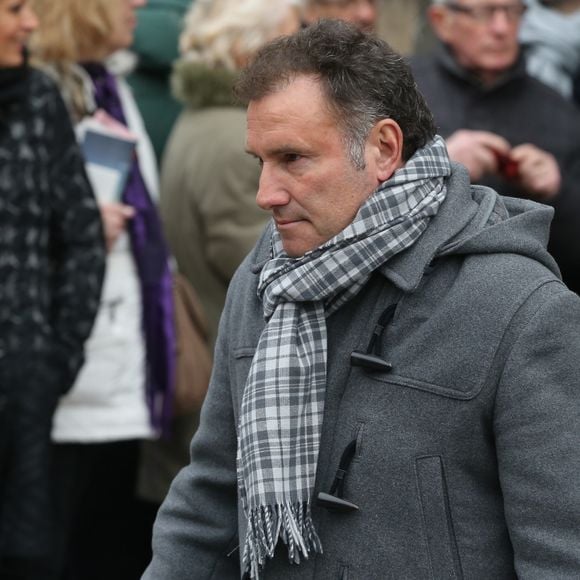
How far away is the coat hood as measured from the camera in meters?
2.12

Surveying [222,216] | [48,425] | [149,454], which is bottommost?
[149,454]

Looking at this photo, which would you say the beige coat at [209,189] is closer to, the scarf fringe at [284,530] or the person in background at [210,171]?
the person in background at [210,171]

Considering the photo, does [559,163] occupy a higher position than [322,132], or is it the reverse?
[322,132]

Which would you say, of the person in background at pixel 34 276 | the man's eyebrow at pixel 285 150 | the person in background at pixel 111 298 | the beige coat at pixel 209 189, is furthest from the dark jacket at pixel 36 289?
the man's eyebrow at pixel 285 150

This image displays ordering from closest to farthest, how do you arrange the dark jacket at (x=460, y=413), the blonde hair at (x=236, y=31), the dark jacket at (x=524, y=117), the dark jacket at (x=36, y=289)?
the dark jacket at (x=460, y=413) < the dark jacket at (x=36, y=289) < the dark jacket at (x=524, y=117) < the blonde hair at (x=236, y=31)

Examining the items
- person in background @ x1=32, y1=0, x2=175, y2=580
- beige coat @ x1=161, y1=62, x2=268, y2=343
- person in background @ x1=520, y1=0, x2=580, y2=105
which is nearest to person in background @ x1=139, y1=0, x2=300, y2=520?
beige coat @ x1=161, y1=62, x2=268, y2=343

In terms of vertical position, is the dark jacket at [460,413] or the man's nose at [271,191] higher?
the man's nose at [271,191]

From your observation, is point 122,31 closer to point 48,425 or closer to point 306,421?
point 48,425

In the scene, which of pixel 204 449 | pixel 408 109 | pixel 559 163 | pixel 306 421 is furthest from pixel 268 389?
pixel 559 163

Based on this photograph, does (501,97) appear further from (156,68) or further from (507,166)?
(156,68)

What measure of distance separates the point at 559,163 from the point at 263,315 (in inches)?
88.2

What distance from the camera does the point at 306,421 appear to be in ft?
7.23

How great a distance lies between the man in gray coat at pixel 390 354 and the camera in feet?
6.59

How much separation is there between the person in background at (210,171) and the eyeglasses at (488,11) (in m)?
0.62
